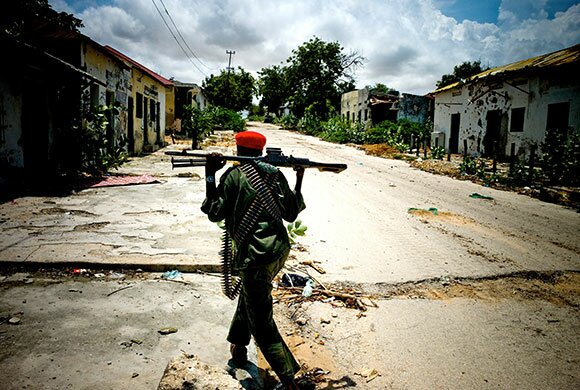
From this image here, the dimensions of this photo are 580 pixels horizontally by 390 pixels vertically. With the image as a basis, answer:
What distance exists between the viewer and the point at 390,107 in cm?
3378

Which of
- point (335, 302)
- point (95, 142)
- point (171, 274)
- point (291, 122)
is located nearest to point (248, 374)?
point (335, 302)

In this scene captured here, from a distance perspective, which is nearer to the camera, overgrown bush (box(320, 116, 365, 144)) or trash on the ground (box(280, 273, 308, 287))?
trash on the ground (box(280, 273, 308, 287))

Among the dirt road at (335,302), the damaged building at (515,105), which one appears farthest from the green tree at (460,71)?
the dirt road at (335,302)

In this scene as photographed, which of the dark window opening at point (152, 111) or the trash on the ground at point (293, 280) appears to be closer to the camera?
the trash on the ground at point (293, 280)

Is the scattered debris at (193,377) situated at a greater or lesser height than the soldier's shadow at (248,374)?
greater

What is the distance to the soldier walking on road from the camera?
2273mm

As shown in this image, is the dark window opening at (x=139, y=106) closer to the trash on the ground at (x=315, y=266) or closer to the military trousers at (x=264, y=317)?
the trash on the ground at (x=315, y=266)

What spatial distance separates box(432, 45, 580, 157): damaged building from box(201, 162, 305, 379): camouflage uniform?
13.3 meters

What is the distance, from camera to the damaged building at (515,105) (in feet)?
49.3

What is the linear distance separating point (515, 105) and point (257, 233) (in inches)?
766

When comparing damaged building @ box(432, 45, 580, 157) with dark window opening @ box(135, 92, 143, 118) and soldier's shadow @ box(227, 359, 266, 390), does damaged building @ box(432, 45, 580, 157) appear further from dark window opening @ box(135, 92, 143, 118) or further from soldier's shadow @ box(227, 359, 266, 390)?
dark window opening @ box(135, 92, 143, 118)

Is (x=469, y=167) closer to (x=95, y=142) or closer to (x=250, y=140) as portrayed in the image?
(x=95, y=142)

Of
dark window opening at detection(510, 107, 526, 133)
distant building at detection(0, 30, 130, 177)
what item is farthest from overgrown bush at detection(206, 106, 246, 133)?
distant building at detection(0, 30, 130, 177)

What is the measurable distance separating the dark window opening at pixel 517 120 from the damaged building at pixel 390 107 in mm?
14055
